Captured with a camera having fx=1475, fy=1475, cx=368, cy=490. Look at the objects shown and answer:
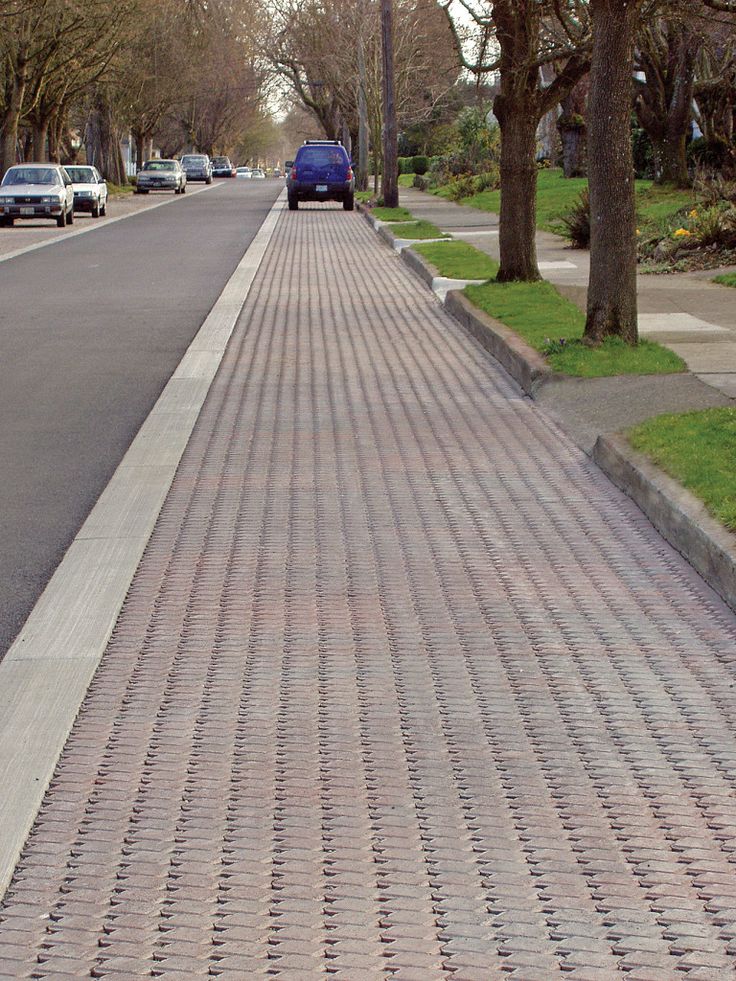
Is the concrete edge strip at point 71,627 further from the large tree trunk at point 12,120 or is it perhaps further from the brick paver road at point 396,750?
the large tree trunk at point 12,120

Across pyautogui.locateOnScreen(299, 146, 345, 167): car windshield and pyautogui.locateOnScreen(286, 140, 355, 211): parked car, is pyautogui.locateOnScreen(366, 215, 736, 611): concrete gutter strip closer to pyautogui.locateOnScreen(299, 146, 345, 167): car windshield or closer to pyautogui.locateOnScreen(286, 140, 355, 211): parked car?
pyautogui.locateOnScreen(286, 140, 355, 211): parked car

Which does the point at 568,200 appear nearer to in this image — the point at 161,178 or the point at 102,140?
the point at 161,178

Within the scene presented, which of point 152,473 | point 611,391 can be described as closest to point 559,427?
point 611,391

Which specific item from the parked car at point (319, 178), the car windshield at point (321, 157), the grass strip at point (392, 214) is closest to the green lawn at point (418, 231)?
the grass strip at point (392, 214)

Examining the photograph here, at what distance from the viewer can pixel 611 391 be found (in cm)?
1032

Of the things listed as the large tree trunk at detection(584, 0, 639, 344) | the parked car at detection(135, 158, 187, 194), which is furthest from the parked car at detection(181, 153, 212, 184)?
the large tree trunk at detection(584, 0, 639, 344)

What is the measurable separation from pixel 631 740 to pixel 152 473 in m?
4.36

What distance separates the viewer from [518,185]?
18234 millimetres

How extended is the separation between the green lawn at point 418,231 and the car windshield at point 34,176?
12.4m

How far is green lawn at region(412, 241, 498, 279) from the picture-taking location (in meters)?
20.1

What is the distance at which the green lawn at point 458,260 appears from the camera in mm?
20094

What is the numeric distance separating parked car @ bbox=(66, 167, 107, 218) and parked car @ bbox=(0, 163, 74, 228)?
416 centimetres

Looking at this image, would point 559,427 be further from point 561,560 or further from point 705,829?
point 705,829

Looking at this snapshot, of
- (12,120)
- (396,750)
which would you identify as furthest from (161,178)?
(396,750)
